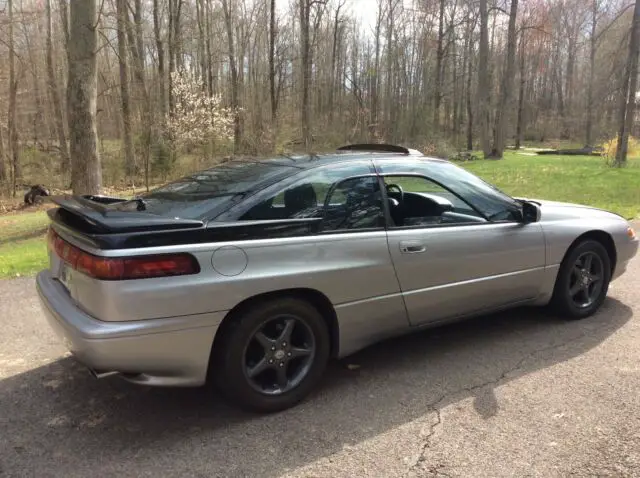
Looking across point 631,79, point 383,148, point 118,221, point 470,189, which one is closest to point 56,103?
point 631,79

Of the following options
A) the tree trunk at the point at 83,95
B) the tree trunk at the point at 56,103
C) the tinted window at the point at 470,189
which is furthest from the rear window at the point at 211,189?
the tree trunk at the point at 56,103

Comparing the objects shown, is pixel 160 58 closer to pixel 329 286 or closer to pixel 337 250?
pixel 337 250

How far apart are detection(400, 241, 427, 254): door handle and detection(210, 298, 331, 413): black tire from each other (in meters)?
0.76

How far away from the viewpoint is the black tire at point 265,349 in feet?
9.75

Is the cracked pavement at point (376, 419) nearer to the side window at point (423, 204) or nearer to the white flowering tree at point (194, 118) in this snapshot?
the side window at point (423, 204)

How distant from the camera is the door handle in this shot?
141 inches

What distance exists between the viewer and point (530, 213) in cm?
420

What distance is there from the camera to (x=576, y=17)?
51031 mm

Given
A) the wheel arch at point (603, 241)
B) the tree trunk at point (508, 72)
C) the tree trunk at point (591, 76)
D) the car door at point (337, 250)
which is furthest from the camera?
the tree trunk at point (591, 76)

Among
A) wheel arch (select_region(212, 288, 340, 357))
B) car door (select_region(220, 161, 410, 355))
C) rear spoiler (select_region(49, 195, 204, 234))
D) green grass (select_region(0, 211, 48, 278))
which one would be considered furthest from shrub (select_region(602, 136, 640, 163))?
rear spoiler (select_region(49, 195, 204, 234))

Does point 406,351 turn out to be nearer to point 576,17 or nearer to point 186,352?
point 186,352

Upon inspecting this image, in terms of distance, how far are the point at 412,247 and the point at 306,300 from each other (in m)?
0.86

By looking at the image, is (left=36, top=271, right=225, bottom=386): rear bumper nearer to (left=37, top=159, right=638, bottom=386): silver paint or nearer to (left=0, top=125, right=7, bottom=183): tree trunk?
(left=37, top=159, right=638, bottom=386): silver paint

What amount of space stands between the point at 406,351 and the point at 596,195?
466 inches
